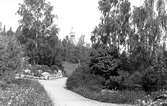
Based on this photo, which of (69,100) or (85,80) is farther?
(85,80)

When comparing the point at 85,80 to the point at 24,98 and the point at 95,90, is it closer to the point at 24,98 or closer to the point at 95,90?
the point at 95,90

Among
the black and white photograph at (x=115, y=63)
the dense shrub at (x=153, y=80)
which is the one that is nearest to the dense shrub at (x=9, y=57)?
the black and white photograph at (x=115, y=63)

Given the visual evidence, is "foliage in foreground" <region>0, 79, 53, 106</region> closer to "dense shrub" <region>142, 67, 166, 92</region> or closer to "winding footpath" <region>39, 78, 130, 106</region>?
"winding footpath" <region>39, 78, 130, 106</region>

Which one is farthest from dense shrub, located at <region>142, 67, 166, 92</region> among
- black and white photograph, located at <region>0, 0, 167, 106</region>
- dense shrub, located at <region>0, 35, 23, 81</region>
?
dense shrub, located at <region>0, 35, 23, 81</region>

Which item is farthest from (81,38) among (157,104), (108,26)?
(157,104)

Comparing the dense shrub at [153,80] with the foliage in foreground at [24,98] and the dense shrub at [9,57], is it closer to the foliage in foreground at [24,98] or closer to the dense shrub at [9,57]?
the foliage in foreground at [24,98]

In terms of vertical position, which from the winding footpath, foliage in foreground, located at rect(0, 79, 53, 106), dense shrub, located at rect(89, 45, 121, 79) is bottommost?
the winding footpath

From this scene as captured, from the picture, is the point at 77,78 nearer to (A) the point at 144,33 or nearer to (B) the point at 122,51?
(B) the point at 122,51

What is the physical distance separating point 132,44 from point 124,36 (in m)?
3.03

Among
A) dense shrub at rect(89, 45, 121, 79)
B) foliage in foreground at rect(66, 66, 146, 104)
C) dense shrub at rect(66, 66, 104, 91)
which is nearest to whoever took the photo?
foliage in foreground at rect(66, 66, 146, 104)

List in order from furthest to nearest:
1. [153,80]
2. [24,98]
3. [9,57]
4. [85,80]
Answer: [85,80], [9,57], [153,80], [24,98]

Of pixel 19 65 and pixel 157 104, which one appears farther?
pixel 19 65

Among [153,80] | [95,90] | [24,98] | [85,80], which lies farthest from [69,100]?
[85,80]

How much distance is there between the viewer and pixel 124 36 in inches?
1097
